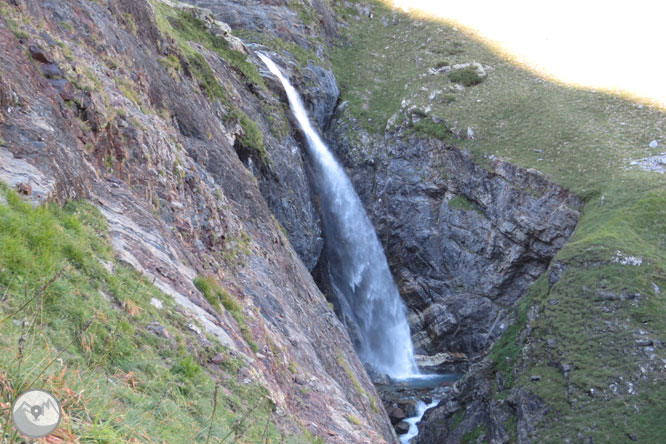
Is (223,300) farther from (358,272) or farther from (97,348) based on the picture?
(358,272)

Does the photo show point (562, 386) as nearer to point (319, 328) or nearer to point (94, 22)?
point (319, 328)

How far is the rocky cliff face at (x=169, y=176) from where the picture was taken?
802cm

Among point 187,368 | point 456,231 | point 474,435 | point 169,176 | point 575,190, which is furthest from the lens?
point 456,231

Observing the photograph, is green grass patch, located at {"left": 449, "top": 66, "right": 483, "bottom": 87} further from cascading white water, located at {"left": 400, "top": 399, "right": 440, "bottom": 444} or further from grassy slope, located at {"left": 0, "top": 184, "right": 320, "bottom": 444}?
grassy slope, located at {"left": 0, "top": 184, "right": 320, "bottom": 444}

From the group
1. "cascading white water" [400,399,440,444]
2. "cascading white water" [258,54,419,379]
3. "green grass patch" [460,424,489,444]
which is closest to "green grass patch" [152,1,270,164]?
"cascading white water" [258,54,419,379]

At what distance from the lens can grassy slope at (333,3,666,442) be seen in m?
19.9

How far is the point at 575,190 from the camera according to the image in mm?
30688

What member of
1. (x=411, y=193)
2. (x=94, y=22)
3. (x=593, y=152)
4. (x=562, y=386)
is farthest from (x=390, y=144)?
(x=94, y=22)

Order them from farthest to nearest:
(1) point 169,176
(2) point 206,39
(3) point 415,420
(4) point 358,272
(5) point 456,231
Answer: (5) point 456,231
(4) point 358,272
(2) point 206,39
(3) point 415,420
(1) point 169,176

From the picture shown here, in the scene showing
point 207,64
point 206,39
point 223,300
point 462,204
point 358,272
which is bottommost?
point 358,272

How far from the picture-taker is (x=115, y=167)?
33.6 ft

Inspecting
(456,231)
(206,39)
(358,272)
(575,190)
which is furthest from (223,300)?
(575,190)

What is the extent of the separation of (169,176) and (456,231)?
2644 cm

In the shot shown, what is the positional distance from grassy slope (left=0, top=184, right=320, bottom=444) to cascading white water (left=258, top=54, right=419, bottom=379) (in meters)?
24.0
